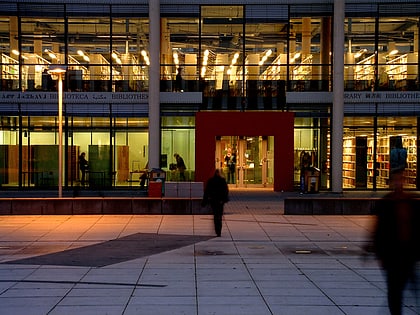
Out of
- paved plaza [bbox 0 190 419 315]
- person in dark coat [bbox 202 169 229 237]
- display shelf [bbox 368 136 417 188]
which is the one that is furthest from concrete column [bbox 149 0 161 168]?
person in dark coat [bbox 202 169 229 237]

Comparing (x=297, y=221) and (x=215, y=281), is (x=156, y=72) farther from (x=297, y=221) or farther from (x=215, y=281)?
(x=215, y=281)

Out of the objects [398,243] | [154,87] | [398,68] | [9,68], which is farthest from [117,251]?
[398,68]

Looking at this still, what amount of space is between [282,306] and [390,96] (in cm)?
2388

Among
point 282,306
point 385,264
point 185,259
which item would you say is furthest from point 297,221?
point 385,264

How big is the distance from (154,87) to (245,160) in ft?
20.7

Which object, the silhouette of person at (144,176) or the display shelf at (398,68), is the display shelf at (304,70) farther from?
the silhouette of person at (144,176)

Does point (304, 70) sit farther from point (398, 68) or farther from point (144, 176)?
point (144, 176)

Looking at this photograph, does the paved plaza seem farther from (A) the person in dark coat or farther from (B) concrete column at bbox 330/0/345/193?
(B) concrete column at bbox 330/0/345/193

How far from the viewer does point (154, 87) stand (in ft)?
99.8

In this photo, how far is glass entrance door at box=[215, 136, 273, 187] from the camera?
32094 millimetres

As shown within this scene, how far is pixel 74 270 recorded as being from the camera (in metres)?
11.4

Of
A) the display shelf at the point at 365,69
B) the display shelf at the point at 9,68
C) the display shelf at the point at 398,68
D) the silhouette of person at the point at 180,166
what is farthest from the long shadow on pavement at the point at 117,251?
the display shelf at the point at 398,68

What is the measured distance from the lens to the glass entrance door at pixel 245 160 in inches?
1264

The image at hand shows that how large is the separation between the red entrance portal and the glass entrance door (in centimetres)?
146
